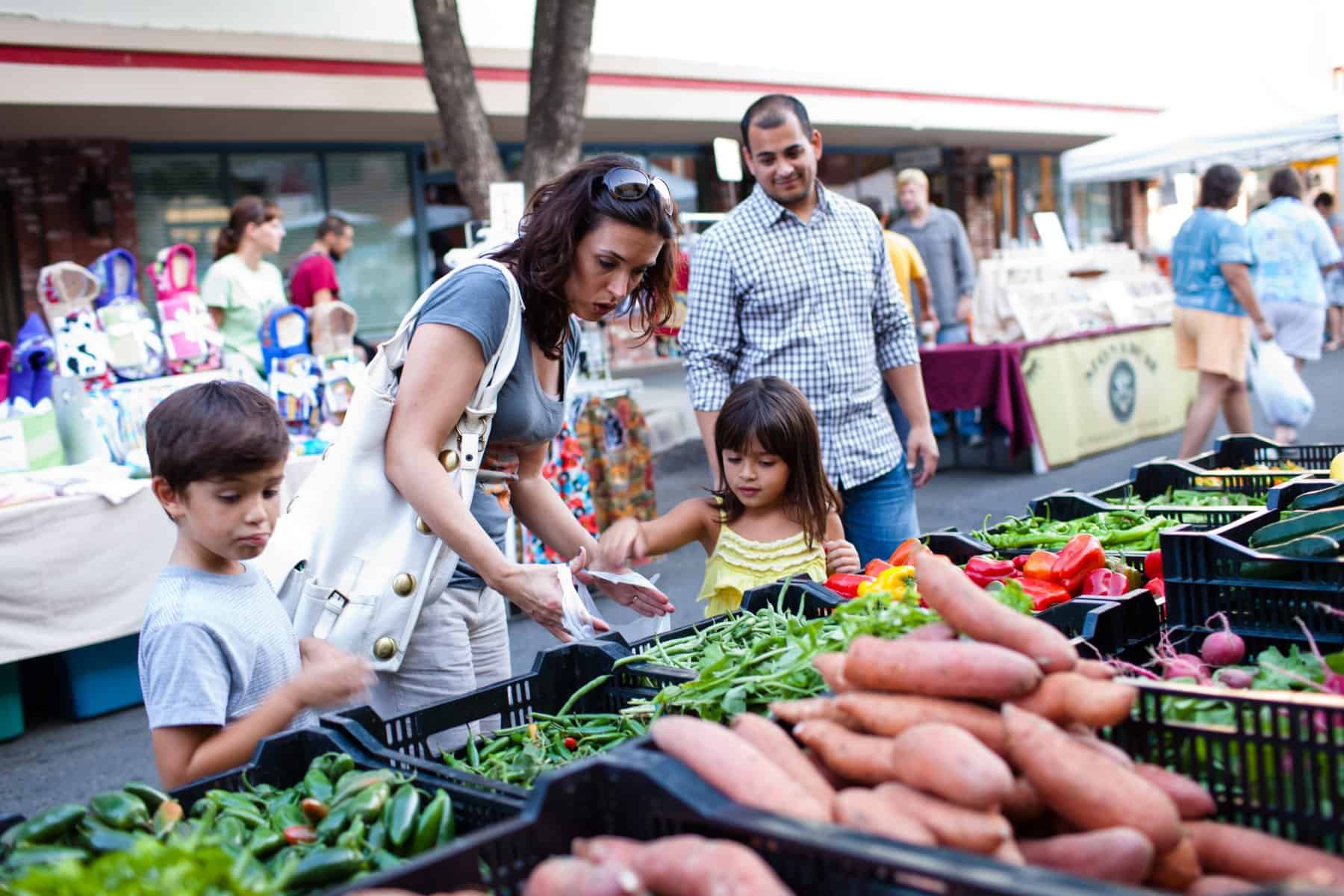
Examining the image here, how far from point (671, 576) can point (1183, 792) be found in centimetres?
641

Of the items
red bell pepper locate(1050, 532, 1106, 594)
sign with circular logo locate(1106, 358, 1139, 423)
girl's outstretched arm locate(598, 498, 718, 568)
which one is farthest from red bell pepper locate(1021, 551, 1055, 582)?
sign with circular logo locate(1106, 358, 1139, 423)

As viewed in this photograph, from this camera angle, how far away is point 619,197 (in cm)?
294

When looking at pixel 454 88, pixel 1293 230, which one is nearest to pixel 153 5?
pixel 454 88

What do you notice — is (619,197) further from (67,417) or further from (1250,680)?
(67,417)

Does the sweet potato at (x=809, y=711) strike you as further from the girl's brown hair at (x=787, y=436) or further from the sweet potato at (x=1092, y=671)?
the girl's brown hair at (x=787, y=436)

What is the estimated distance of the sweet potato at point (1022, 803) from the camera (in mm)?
1677

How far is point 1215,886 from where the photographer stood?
62.6 inches

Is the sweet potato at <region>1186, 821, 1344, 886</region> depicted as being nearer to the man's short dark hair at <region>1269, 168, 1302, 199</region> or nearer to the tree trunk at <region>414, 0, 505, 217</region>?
the tree trunk at <region>414, 0, 505, 217</region>

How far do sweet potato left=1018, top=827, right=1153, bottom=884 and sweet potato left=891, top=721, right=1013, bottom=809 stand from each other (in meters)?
0.10

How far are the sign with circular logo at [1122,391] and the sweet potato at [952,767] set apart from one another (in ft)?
35.2

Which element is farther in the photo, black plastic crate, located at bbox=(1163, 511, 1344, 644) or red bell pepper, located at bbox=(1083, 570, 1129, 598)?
red bell pepper, located at bbox=(1083, 570, 1129, 598)

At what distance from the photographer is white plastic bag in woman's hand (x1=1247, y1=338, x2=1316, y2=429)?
30.0 feet

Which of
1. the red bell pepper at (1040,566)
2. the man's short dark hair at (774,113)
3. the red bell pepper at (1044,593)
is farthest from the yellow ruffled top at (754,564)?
the man's short dark hair at (774,113)

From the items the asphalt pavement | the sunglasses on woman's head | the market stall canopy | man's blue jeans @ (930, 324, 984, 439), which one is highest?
the market stall canopy
